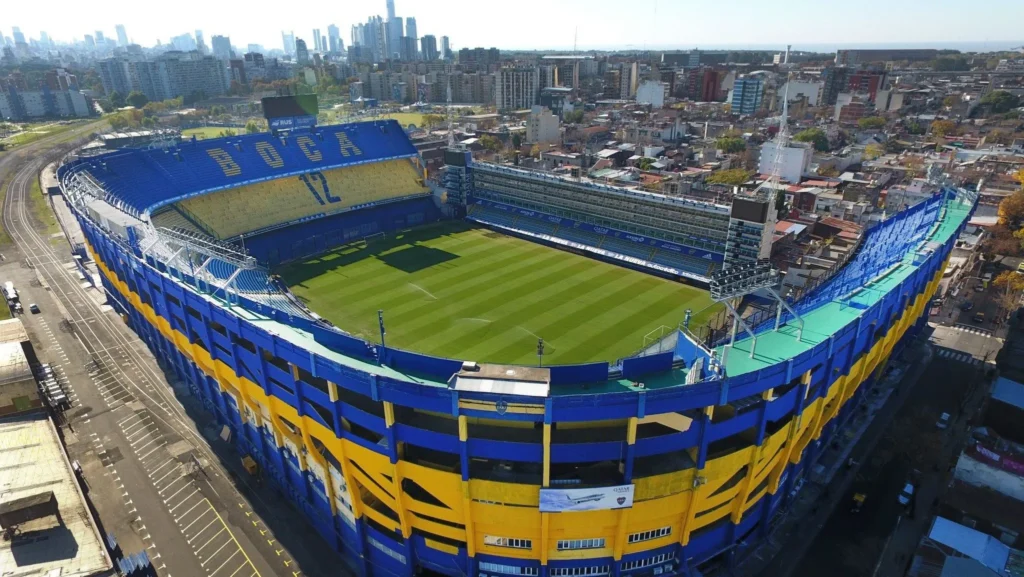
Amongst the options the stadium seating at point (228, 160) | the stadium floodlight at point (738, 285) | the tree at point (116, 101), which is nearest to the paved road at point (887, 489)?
the stadium floodlight at point (738, 285)

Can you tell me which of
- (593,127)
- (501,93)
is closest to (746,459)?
(593,127)

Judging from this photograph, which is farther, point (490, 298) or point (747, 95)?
point (747, 95)

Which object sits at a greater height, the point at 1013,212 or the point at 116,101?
the point at 116,101

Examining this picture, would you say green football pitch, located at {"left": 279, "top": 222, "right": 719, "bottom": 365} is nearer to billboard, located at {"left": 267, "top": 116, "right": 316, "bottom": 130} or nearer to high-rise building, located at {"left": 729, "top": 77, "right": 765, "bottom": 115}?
billboard, located at {"left": 267, "top": 116, "right": 316, "bottom": 130}

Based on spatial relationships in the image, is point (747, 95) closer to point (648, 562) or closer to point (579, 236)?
point (579, 236)

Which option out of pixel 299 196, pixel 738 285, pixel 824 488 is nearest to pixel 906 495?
pixel 824 488

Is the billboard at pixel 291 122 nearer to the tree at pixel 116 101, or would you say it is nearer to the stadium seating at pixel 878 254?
the stadium seating at pixel 878 254

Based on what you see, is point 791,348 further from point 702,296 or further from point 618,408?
point 702,296

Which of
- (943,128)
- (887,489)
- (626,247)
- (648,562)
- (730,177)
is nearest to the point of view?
(648,562)
